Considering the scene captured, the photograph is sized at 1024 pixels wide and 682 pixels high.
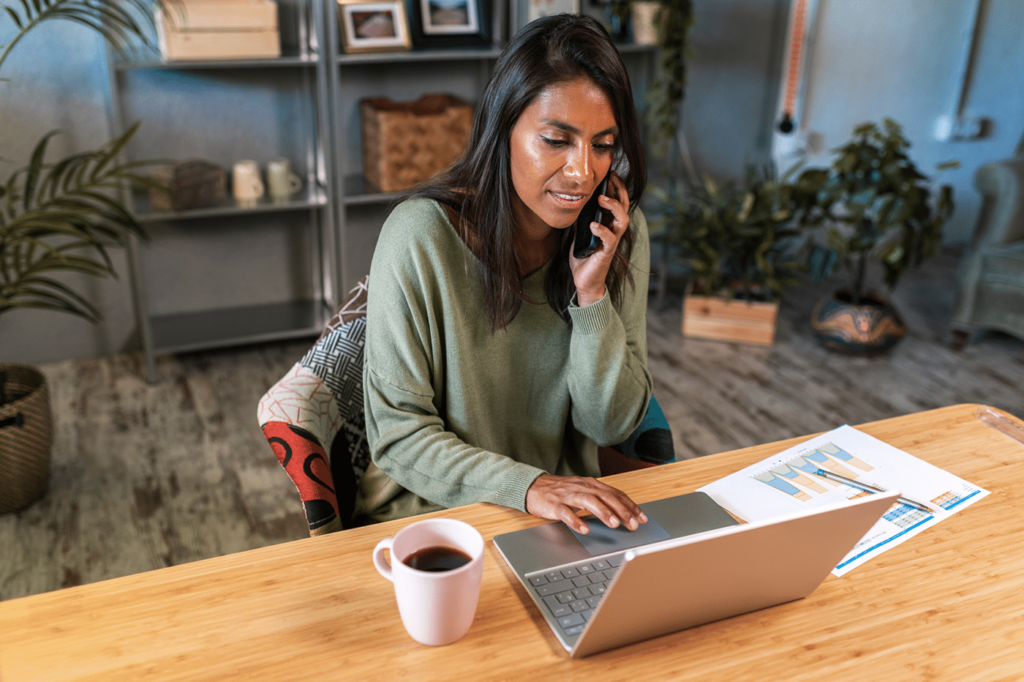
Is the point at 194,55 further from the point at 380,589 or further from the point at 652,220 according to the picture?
the point at 380,589

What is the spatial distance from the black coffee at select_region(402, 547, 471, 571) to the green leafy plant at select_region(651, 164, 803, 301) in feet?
8.89

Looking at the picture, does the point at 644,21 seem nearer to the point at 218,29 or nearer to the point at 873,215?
the point at 873,215

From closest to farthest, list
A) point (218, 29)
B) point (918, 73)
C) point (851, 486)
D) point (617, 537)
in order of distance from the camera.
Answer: point (617, 537) < point (851, 486) < point (218, 29) < point (918, 73)

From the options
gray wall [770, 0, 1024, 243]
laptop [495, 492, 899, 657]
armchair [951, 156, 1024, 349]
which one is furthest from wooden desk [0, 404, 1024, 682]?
gray wall [770, 0, 1024, 243]

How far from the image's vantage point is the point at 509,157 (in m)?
1.19

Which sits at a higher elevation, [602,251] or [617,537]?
[602,251]

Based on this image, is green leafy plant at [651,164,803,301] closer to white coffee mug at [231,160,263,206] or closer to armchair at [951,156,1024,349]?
armchair at [951,156,1024,349]

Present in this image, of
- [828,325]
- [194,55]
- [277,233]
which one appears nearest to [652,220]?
[828,325]

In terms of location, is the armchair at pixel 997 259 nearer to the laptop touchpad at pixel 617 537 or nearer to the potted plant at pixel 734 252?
the potted plant at pixel 734 252

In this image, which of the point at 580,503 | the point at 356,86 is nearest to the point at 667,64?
the point at 356,86

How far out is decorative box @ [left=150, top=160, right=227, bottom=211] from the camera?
9.49ft

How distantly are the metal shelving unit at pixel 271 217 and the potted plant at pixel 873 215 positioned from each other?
1872mm

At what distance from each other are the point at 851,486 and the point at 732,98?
342 centimetres

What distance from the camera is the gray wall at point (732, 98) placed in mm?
2832
